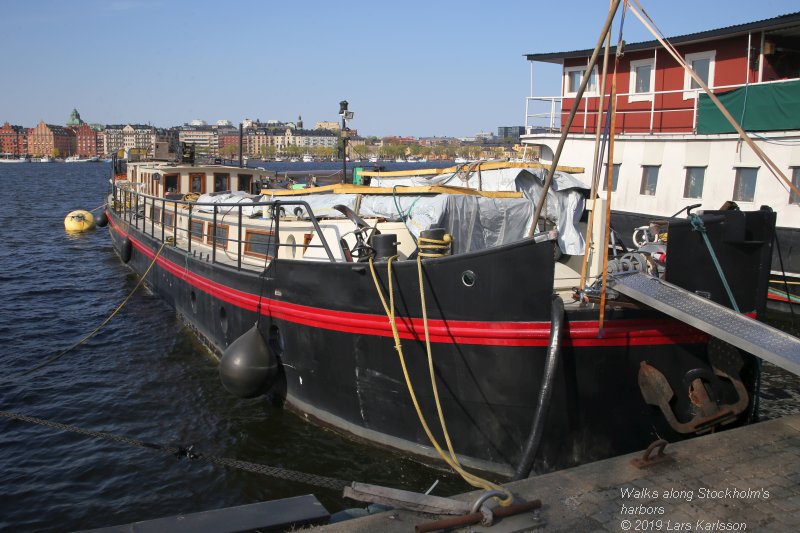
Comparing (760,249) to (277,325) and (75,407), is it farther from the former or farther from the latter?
(75,407)

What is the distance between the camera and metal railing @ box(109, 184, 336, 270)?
32.5 feet

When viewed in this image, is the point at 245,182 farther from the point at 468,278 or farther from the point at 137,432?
the point at 468,278

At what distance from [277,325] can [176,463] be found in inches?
94.5

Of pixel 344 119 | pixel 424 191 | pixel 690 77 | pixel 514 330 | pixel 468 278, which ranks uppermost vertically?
pixel 690 77

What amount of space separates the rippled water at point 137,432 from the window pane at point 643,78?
979 centimetres

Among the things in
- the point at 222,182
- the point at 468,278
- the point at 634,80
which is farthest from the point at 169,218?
the point at 634,80

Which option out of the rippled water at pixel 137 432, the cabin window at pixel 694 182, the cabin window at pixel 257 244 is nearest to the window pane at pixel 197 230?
the rippled water at pixel 137 432

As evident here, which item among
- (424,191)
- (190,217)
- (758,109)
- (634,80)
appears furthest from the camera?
(634,80)

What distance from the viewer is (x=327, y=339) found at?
9031 mm

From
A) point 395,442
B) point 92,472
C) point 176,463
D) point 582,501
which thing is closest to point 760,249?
point 582,501

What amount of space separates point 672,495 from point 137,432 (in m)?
8.00

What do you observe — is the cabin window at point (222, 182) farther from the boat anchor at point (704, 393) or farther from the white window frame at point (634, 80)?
the boat anchor at point (704, 393)

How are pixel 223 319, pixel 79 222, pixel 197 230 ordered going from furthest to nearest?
pixel 79 222
pixel 197 230
pixel 223 319

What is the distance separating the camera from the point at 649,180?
18.7 metres
